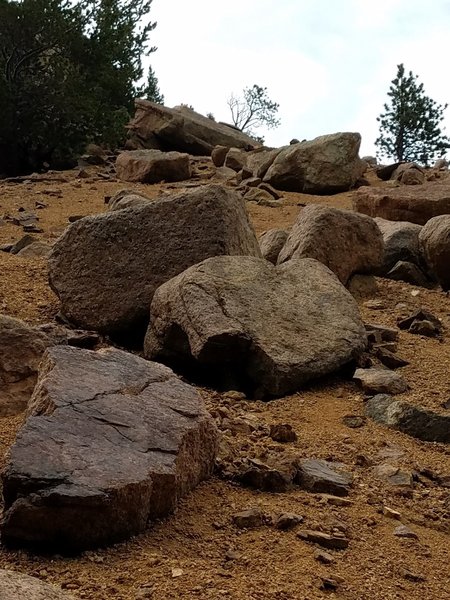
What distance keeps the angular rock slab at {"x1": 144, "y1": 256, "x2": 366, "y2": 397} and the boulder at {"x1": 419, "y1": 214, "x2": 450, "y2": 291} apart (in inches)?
79.9

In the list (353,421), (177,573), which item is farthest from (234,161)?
(177,573)

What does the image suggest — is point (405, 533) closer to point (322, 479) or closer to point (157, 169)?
point (322, 479)

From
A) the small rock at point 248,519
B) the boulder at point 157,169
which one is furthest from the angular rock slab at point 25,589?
the boulder at point 157,169

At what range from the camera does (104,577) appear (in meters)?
2.42

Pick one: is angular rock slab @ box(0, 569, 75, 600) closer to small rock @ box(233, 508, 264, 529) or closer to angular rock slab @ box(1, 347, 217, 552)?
angular rock slab @ box(1, 347, 217, 552)

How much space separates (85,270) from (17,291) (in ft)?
2.83

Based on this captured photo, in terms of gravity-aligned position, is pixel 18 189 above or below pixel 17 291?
above

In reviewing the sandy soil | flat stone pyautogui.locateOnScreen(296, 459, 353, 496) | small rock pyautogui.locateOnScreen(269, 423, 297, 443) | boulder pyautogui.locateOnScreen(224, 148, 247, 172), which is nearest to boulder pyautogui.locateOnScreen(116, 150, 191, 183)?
boulder pyautogui.locateOnScreen(224, 148, 247, 172)

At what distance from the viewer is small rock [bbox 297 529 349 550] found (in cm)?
288

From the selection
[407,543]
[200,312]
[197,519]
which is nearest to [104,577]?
[197,519]

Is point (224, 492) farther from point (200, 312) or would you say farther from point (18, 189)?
point (18, 189)

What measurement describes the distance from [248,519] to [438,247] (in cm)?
455

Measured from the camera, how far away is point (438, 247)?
7.02 metres

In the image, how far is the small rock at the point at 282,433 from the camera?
3.92 meters
